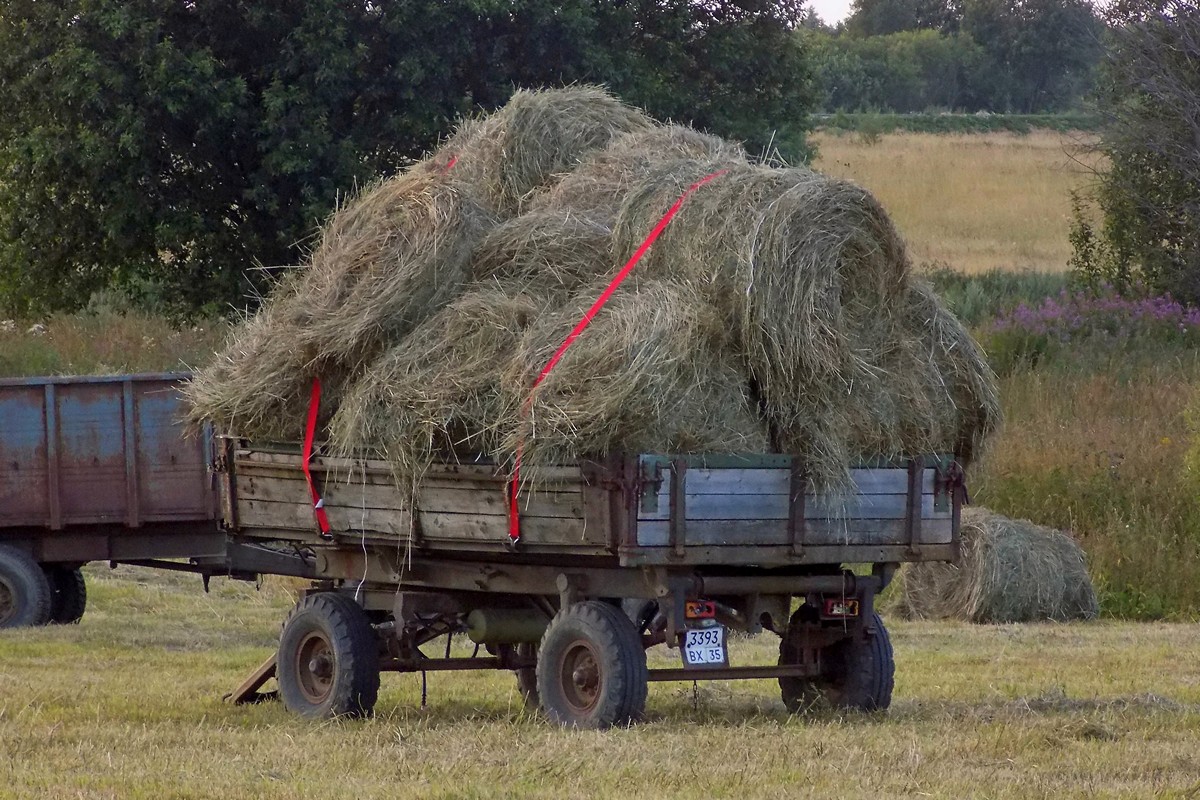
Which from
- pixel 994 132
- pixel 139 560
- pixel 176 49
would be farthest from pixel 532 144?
pixel 994 132

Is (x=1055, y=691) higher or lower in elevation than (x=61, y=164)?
lower

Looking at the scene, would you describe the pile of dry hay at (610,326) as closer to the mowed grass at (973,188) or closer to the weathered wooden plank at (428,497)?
the weathered wooden plank at (428,497)

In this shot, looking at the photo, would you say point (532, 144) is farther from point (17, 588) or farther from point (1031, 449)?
point (1031, 449)

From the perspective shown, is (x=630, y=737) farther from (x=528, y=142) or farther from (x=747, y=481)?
(x=528, y=142)

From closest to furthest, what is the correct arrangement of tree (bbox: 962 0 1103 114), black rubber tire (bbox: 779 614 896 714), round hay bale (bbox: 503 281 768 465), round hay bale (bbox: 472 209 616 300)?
round hay bale (bbox: 503 281 768 465), round hay bale (bbox: 472 209 616 300), black rubber tire (bbox: 779 614 896 714), tree (bbox: 962 0 1103 114)

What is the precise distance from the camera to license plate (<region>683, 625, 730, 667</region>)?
9156 mm

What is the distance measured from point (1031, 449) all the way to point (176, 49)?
11.4 m

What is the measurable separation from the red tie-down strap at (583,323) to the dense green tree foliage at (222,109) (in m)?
14.8

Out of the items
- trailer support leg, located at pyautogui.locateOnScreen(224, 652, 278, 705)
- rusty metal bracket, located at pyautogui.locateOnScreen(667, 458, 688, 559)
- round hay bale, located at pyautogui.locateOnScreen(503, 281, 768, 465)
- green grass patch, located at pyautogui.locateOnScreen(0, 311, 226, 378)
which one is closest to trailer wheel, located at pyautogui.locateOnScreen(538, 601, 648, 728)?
rusty metal bracket, located at pyautogui.locateOnScreen(667, 458, 688, 559)

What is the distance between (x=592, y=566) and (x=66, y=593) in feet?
28.1

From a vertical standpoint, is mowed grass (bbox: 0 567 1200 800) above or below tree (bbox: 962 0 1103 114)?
below

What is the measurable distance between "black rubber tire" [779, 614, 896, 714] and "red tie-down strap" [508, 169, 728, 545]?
1788 mm

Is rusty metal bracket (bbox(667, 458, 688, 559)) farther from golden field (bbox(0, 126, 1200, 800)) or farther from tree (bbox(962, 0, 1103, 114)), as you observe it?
tree (bbox(962, 0, 1103, 114))

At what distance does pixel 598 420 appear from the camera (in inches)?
338
